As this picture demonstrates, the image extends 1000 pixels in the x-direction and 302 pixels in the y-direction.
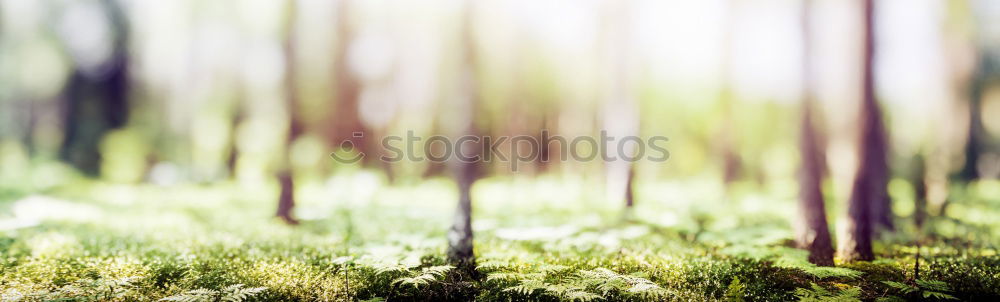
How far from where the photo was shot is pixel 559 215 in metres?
12.9

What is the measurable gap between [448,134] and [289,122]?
13.2 m

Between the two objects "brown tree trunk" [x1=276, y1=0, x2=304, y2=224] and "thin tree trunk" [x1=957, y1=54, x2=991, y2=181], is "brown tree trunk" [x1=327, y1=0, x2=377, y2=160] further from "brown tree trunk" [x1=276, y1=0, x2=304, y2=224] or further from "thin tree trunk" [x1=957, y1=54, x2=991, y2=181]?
"thin tree trunk" [x1=957, y1=54, x2=991, y2=181]

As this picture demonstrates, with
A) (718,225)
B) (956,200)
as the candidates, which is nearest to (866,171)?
(718,225)

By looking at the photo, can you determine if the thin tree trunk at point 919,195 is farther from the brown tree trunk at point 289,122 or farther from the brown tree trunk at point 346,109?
the brown tree trunk at point 346,109

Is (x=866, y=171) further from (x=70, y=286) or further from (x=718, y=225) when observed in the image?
(x=70, y=286)

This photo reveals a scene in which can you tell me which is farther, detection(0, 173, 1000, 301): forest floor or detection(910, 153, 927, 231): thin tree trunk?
detection(910, 153, 927, 231): thin tree trunk

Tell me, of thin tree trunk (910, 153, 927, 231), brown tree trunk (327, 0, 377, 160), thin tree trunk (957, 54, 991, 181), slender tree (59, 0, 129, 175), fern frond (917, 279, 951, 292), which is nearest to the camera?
fern frond (917, 279, 951, 292)

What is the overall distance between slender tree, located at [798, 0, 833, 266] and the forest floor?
581 millimetres

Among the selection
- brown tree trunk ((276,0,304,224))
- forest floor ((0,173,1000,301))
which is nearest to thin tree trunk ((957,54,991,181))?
forest floor ((0,173,1000,301))

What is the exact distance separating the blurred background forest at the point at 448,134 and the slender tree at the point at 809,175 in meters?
0.07

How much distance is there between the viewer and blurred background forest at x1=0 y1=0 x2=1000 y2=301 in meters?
7.12

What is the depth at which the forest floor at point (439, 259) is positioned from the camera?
6.09 m

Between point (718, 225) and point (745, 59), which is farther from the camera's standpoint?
point (745, 59)

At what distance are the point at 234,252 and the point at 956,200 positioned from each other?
22.4m
